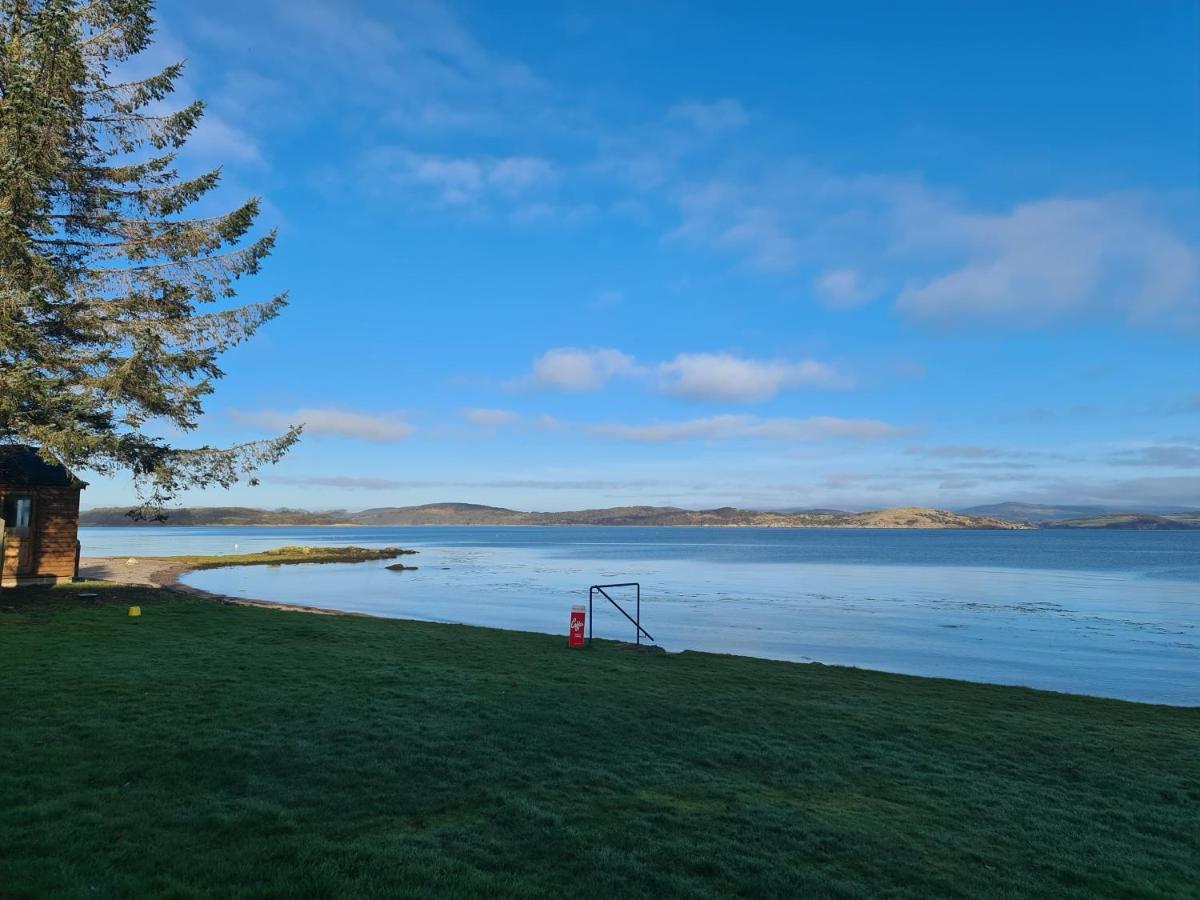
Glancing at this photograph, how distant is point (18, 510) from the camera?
21594 mm

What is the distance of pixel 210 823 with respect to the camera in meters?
A: 6.22

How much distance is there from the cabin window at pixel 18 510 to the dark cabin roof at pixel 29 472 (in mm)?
403

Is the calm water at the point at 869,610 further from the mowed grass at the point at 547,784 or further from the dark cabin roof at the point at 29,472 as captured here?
the dark cabin roof at the point at 29,472

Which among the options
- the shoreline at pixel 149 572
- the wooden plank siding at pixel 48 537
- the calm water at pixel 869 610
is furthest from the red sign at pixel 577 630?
the shoreline at pixel 149 572

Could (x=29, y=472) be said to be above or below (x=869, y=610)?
above

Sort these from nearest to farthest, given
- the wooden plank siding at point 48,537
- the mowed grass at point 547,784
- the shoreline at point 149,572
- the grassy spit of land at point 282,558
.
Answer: the mowed grass at point 547,784 → the wooden plank siding at point 48,537 → the shoreline at point 149,572 → the grassy spit of land at point 282,558

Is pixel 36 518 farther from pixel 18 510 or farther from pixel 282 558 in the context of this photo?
pixel 282 558

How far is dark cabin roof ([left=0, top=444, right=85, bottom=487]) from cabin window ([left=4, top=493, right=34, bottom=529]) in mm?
403

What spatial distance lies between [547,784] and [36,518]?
2166 cm

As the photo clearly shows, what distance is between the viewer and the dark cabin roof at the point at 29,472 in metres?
20.8

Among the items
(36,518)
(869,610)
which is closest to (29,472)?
(36,518)

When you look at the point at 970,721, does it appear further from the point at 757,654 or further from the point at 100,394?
the point at 100,394

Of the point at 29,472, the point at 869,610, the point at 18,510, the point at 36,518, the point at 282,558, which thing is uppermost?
the point at 29,472

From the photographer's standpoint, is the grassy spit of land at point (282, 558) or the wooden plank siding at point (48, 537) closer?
the wooden plank siding at point (48, 537)
